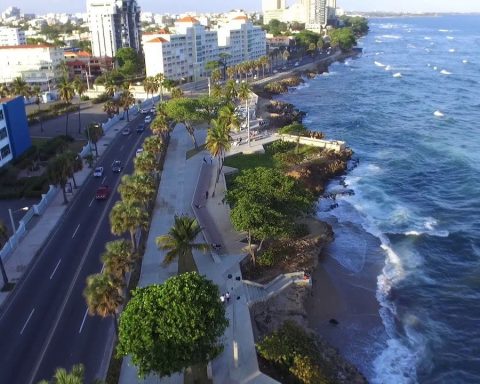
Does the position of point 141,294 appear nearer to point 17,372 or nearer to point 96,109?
point 17,372

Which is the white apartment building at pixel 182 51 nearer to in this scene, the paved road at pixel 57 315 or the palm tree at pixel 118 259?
the paved road at pixel 57 315

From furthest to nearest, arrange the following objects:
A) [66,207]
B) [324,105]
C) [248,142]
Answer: [324,105], [248,142], [66,207]

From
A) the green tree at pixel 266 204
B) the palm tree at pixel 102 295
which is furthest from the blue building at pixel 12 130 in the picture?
the palm tree at pixel 102 295

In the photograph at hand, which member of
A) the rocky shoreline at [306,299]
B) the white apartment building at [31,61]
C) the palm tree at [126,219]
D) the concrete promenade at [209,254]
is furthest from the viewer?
the white apartment building at [31,61]

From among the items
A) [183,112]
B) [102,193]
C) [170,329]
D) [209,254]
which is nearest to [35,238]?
[102,193]

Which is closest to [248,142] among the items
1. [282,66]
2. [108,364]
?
[108,364]
